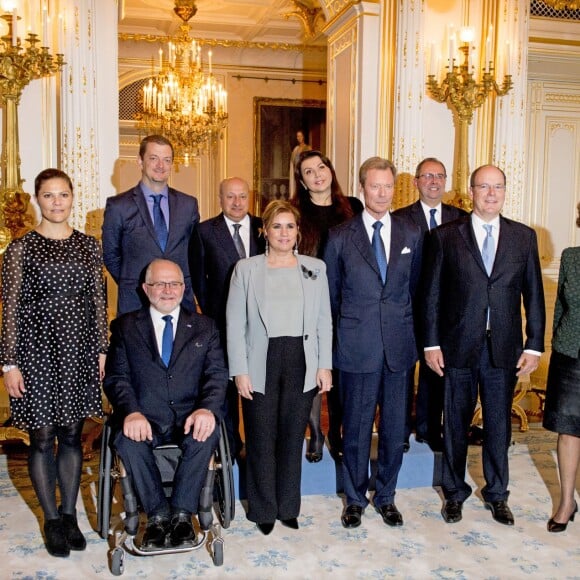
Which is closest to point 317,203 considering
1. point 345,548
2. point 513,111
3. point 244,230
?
point 244,230

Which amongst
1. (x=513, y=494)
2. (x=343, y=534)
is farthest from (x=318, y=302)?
(x=513, y=494)

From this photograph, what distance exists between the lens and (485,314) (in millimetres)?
3555

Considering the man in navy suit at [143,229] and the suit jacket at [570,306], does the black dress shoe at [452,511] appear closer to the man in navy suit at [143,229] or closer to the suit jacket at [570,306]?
the suit jacket at [570,306]

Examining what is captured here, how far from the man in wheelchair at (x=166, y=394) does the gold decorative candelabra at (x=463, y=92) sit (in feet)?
9.79

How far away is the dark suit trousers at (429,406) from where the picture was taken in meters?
4.36

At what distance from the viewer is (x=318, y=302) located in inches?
136

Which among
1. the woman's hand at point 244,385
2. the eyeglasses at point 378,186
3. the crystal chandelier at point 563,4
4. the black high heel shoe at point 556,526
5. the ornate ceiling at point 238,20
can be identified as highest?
the ornate ceiling at point 238,20

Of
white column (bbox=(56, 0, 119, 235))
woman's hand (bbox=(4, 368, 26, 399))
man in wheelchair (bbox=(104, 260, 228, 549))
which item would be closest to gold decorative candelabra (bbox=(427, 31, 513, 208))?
white column (bbox=(56, 0, 119, 235))

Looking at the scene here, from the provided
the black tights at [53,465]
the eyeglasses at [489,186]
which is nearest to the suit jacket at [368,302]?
the eyeglasses at [489,186]

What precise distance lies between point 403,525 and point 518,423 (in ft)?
7.03

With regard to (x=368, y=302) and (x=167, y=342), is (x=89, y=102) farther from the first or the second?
(x=368, y=302)

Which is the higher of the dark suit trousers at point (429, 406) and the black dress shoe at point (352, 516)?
the dark suit trousers at point (429, 406)

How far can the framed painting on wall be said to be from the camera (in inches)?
438

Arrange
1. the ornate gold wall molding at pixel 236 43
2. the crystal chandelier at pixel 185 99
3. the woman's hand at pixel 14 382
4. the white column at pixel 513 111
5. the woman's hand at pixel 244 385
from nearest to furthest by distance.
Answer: the woman's hand at pixel 14 382 → the woman's hand at pixel 244 385 → the white column at pixel 513 111 → the crystal chandelier at pixel 185 99 → the ornate gold wall molding at pixel 236 43
